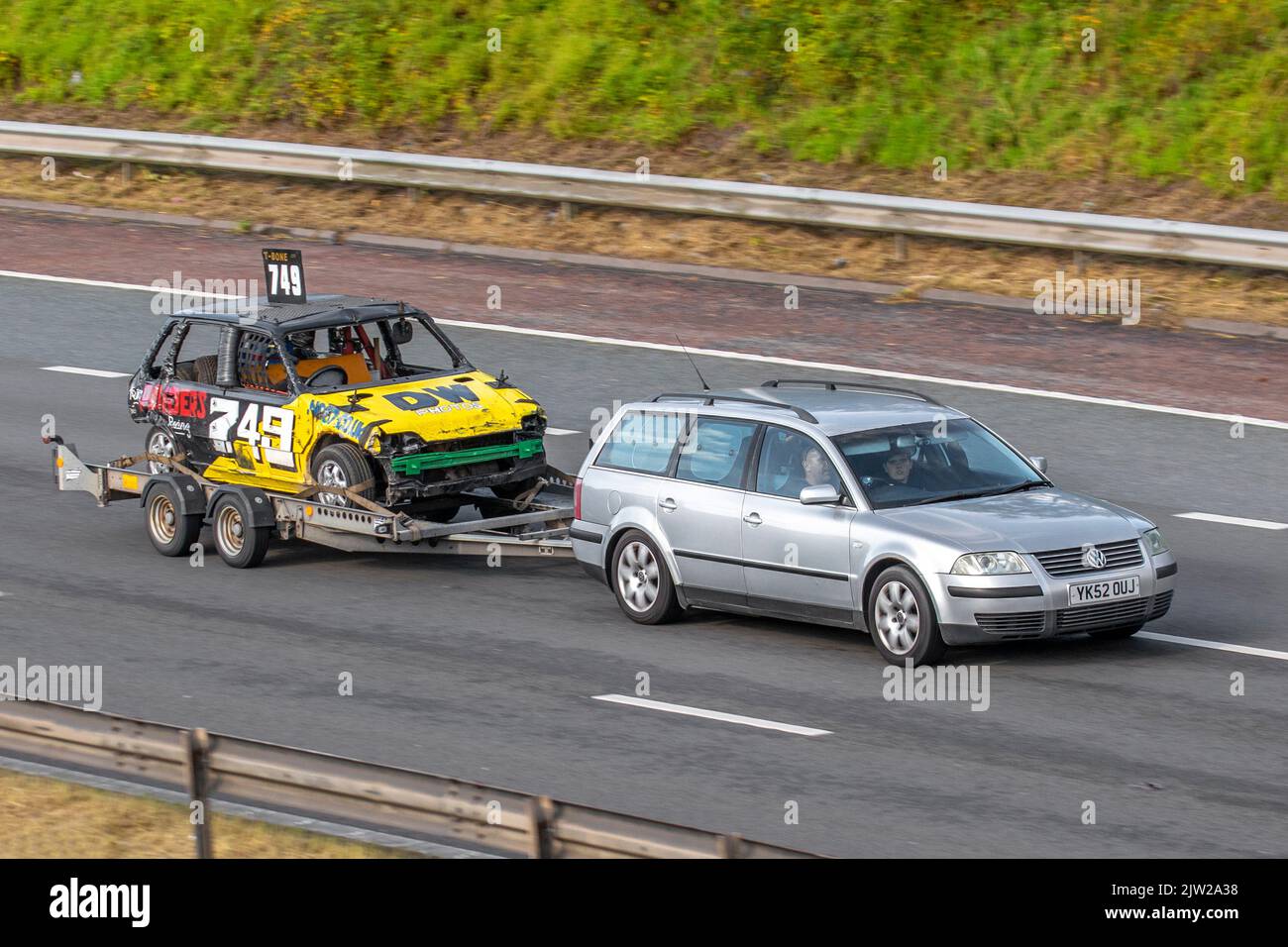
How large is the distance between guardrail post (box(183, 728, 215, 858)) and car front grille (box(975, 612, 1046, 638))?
16.4 feet

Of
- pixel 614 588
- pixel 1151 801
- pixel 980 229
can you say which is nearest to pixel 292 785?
pixel 1151 801

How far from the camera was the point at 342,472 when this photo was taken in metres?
14.6

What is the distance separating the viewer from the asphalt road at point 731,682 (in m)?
9.76

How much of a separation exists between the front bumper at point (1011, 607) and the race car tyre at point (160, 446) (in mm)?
6932

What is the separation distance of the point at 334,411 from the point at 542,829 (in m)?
7.86

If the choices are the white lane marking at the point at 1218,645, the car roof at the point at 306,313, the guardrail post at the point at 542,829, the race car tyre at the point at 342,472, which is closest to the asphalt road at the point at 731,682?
the white lane marking at the point at 1218,645

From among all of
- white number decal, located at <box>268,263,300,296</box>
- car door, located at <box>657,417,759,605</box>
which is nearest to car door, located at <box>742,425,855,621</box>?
car door, located at <box>657,417,759,605</box>

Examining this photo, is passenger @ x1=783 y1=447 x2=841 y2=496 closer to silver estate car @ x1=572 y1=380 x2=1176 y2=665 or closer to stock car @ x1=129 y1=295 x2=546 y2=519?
silver estate car @ x1=572 y1=380 x2=1176 y2=665

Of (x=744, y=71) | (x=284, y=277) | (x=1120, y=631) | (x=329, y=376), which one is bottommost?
(x=1120, y=631)

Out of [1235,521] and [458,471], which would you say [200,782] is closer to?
[458,471]

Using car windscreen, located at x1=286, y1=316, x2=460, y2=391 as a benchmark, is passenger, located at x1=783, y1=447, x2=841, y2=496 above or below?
below

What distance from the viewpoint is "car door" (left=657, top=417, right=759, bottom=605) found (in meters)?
13.0

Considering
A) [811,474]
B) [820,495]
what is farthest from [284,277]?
[820,495]
